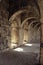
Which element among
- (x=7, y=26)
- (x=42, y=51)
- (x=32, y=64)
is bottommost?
(x=32, y=64)

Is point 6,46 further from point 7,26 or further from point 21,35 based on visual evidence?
point 21,35

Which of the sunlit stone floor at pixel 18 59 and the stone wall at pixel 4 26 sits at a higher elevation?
the stone wall at pixel 4 26

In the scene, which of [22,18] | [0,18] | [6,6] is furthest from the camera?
[22,18]

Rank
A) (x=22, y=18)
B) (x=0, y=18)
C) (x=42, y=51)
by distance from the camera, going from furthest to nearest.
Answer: (x=22, y=18)
(x=0, y=18)
(x=42, y=51)

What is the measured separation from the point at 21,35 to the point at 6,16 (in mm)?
4773

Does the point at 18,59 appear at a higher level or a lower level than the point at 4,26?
lower

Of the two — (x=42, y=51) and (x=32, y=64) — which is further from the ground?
(x=42, y=51)

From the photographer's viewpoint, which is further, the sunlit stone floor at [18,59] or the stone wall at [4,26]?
the stone wall at [4,26]

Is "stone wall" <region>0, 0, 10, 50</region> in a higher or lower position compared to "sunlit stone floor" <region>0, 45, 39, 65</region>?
higher

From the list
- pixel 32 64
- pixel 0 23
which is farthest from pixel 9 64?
pixel 0 23

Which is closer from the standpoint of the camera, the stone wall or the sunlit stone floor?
the sunlit stone floor

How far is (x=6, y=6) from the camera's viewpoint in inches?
469

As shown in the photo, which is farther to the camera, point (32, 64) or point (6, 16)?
point (6, 16)

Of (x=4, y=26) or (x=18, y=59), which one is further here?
(x=4, y=26)
